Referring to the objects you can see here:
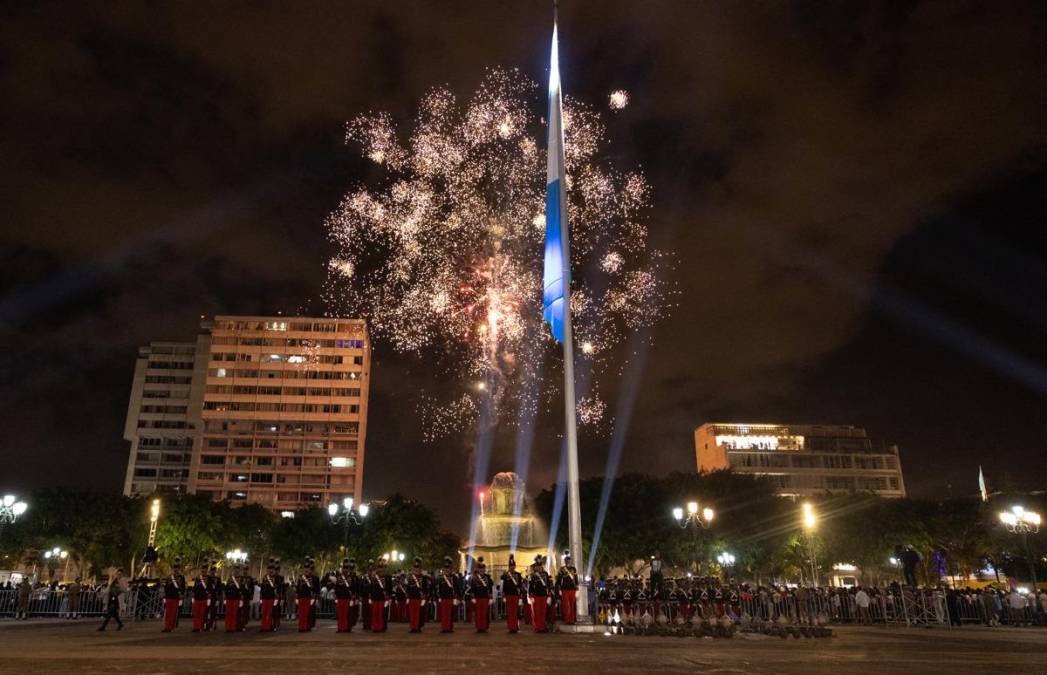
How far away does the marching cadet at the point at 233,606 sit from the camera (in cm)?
2102

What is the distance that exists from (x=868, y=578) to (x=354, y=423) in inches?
3441

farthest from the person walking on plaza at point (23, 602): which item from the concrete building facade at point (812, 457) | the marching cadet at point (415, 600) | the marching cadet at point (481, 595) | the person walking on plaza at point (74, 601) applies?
the concrete building facade at point (812, 457)

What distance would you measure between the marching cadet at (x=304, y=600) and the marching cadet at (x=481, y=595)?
494 cm

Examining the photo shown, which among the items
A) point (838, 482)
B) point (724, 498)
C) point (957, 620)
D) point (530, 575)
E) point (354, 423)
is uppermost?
point (354, 423)

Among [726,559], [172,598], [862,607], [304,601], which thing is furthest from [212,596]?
[726,559]

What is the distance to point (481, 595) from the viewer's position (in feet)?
67.4

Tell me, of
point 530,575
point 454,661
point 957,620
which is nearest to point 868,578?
point 957,620

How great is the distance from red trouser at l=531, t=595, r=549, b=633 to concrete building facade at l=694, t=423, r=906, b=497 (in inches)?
4396

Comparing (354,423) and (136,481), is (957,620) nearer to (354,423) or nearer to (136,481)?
(354,423)

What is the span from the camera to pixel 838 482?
126 metres

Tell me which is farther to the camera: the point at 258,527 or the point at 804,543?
the point at 258,527

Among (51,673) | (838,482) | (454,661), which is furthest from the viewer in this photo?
(838,482)

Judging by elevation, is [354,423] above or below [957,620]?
above

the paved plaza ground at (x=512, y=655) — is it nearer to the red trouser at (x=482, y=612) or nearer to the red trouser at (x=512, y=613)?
the red trouser at (x=512, y=613)
